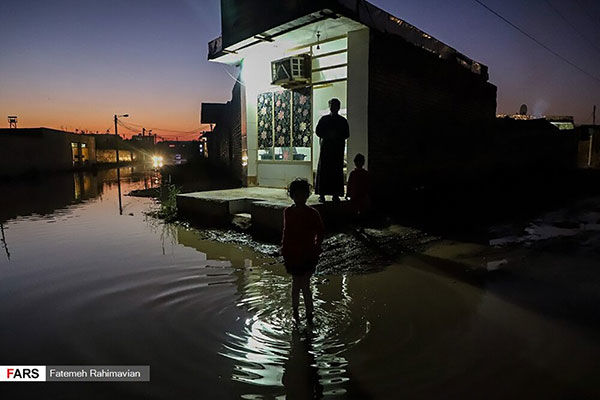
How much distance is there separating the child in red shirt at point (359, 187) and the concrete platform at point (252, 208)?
320mm

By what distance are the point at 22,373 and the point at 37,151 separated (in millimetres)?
36847

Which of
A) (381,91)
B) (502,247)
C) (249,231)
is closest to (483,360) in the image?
(502,247)

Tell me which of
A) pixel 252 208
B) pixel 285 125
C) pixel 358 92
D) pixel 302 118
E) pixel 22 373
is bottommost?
pixel 22 373

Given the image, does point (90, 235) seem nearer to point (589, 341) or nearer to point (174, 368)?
point (174, 368)

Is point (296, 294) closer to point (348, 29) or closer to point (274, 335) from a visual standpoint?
point (274, 335)

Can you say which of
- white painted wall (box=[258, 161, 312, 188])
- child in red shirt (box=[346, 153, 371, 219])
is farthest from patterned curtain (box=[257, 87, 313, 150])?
child in red shirt (box=[346, 153, 371, 219])

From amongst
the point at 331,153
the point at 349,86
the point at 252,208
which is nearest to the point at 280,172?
the point at 252,208

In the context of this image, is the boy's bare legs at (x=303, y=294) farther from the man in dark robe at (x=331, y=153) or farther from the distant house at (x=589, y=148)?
the distant house at (x=589, y=148)

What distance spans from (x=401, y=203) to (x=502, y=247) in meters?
3.20

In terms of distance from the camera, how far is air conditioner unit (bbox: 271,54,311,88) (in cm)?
988

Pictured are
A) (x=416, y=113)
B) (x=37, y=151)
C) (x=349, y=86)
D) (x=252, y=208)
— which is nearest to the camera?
(x=252, y=208)

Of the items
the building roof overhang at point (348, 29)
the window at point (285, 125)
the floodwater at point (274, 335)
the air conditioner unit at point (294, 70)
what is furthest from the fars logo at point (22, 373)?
the air conditioner unit at point (294, 70)

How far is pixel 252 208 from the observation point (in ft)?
26.4

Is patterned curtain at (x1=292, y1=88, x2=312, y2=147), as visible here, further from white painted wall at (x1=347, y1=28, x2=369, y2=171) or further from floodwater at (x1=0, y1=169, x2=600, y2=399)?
floodwater at (x1=0, y1=169, x2=600, y2=399)
